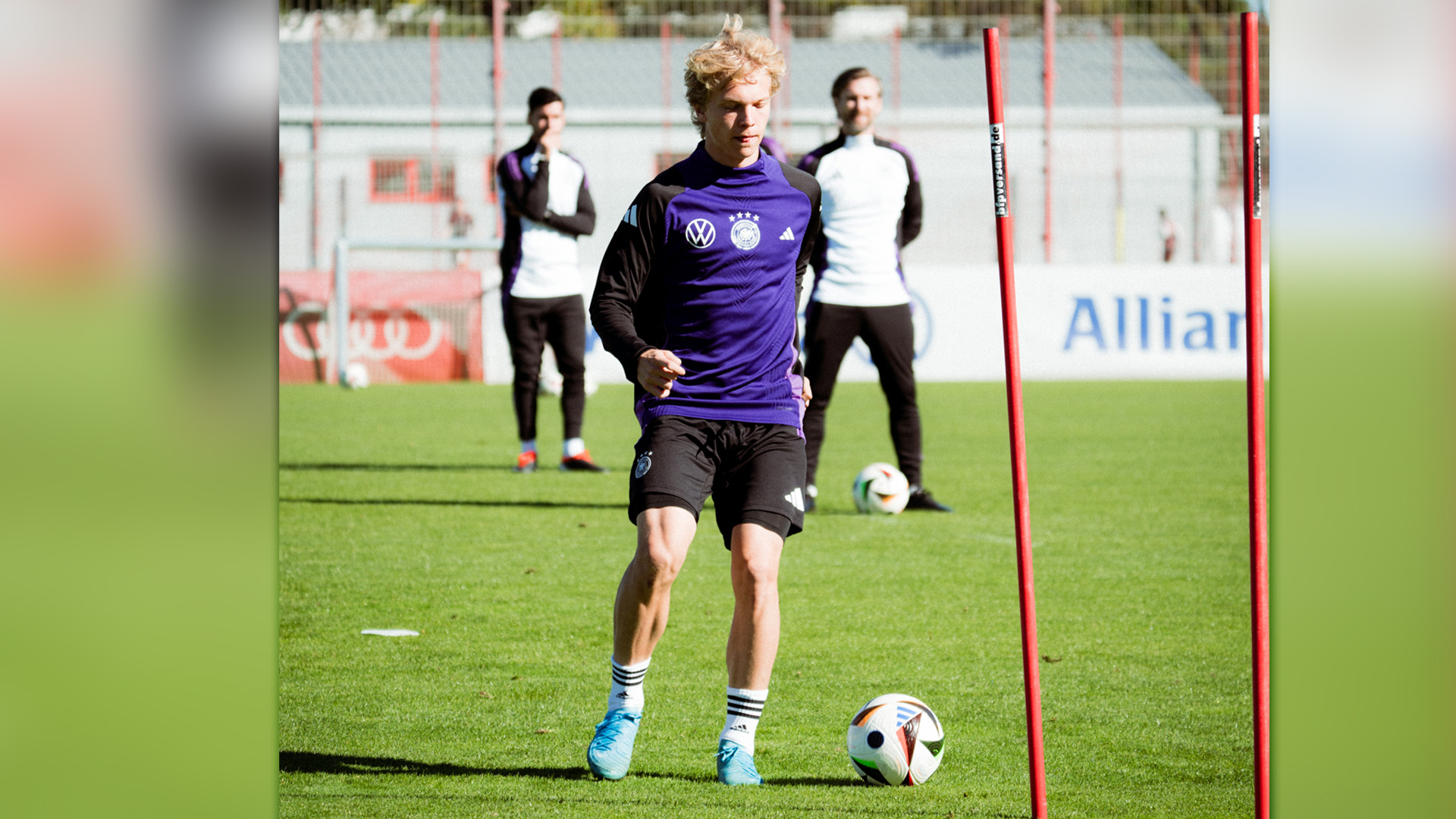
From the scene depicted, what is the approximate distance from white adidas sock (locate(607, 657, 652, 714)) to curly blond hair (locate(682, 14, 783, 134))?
1.42 meters

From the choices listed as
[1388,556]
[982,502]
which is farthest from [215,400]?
[982,502]

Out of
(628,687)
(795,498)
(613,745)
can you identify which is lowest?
(613,745)

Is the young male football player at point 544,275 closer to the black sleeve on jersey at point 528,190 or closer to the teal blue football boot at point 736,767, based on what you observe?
the black sleeve on jersey at point 528,190

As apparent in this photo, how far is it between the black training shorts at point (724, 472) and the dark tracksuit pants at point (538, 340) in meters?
6.25

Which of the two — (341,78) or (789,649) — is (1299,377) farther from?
(341,78)

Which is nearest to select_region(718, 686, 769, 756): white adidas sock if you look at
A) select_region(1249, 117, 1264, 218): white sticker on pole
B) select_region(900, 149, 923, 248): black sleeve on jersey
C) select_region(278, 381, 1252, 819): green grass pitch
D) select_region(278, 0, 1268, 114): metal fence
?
select_region(278, 381, 1252, 819): green grass pitch

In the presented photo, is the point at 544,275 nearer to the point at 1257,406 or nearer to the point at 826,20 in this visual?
the point at 1257,406

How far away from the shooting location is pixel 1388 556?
6.93ft

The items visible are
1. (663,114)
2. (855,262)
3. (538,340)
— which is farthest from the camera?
(663,114)

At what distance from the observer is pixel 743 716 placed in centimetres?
385

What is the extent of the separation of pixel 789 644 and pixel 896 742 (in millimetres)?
1659

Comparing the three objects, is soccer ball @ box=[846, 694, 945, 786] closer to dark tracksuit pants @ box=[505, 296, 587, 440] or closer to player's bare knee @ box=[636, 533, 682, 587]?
player's bare knee @ box=[636, 533, 682, 587]

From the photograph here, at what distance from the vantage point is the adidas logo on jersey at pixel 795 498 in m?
3.92

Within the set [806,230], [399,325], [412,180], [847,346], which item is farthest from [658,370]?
[412,180]
